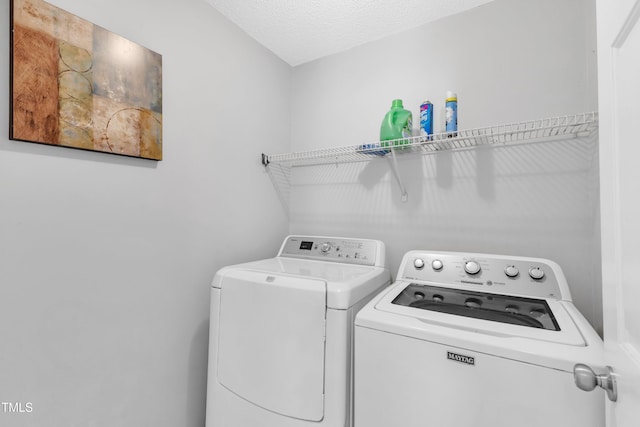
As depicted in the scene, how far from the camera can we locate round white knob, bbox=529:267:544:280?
123cm

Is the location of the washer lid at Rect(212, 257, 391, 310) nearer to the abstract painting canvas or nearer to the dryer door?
the dryer door

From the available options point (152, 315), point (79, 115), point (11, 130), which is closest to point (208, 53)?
point (79, 115)

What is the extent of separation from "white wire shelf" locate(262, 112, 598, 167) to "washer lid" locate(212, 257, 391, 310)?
2.27 ft

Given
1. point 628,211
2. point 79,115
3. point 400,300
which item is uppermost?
point 79,115

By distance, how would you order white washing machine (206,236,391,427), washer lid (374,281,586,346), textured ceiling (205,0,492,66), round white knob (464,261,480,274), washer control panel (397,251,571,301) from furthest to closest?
textured ceiling (205,0,492,66) < round white knob (464,261,480,274) < washer control panel (397,251,571,301) < white washing machine (206,236,391,427) < washer lid (374,281,586,346)

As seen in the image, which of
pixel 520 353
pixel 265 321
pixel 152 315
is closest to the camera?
pixel 520 353

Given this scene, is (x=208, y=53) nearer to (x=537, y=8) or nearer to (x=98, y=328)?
(x=98, y=328)

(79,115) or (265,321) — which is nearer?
(79,115)

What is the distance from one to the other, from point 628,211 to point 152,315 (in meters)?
1.67

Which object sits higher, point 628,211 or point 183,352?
point 628,211

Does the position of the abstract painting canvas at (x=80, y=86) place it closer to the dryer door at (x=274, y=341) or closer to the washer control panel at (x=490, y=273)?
the dryer door at (x=274, y=341)

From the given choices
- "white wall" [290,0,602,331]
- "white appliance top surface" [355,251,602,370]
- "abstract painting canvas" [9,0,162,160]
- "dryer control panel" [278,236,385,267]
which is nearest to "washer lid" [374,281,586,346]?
"white appliance top surface" [355,251,602,370]

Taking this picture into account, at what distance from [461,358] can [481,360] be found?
0.17ft

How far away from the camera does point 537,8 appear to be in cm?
144
